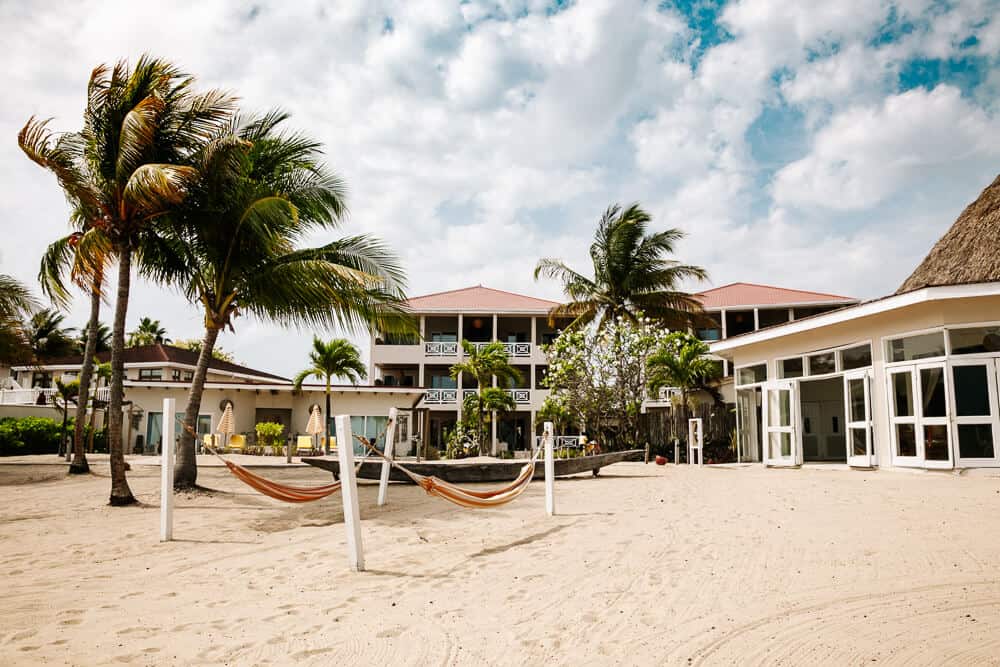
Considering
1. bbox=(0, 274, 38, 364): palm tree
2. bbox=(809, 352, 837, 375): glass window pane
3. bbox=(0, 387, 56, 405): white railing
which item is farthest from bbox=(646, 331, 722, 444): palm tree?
bbox=(0, 387, 56, 405): white railing

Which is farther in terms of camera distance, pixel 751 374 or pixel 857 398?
pixel 751 374

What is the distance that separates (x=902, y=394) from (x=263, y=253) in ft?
35.8

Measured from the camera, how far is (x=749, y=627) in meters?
3.71

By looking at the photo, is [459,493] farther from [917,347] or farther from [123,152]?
[917,347]

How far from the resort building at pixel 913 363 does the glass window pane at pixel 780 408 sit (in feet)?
0.07

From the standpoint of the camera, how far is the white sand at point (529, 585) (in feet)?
11.5

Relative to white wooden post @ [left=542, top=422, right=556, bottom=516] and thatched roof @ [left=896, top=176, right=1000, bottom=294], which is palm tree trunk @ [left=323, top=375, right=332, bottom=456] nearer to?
white wooden post @ [left=542, top=422, right=556, bottom=516]

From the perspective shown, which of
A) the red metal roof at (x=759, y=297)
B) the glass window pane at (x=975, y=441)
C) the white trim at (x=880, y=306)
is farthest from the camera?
the red metal roof at (x=759, y=297)

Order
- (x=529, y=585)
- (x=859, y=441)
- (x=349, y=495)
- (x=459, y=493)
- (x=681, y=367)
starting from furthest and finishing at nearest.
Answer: (x=681, y=367), (x=859, y=441), (x=459, y=493), (x=349, y=495), (x=529, y=585)

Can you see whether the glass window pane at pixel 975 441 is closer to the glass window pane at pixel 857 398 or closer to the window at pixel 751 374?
the glass window pane at pixel 857 398

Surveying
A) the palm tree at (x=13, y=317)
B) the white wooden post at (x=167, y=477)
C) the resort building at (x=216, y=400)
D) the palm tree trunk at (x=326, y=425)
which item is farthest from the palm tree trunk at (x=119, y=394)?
the resort building at (x=216, y=400)

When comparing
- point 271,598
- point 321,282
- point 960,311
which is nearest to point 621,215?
point 960,311

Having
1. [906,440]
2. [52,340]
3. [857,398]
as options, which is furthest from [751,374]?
[52,340]

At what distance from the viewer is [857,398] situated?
1267cm
